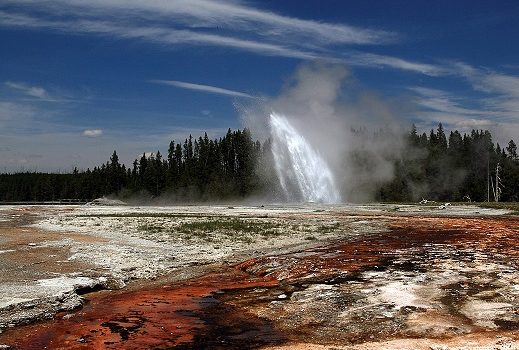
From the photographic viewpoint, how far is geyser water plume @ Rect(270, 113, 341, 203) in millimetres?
78125

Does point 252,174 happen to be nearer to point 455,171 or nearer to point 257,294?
point 455,171

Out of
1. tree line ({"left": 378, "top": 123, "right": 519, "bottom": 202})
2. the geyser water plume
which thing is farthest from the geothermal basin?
tree line ({"left": 378, "top": 123, "right": 519, "bottom": 202})

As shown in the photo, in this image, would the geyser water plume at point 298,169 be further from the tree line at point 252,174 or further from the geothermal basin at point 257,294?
the geothermal basin at point 257,294

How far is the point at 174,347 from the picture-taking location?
8.71 m

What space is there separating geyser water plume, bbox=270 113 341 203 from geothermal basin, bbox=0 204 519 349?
55762 millimetres

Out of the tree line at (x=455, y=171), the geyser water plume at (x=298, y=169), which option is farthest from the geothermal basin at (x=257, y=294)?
the tree line at (x=455, y=171)

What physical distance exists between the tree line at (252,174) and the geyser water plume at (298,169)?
6.14 meters

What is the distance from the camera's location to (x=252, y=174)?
370 ft

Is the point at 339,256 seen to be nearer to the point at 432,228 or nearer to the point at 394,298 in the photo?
the point at 394,298

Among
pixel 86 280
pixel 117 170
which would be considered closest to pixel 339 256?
pixel 86 280

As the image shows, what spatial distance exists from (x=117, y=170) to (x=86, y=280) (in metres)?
117

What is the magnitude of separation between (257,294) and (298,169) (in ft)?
221

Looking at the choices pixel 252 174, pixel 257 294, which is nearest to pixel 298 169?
pixel 252 174

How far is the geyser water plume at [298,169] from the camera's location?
3076 inches
